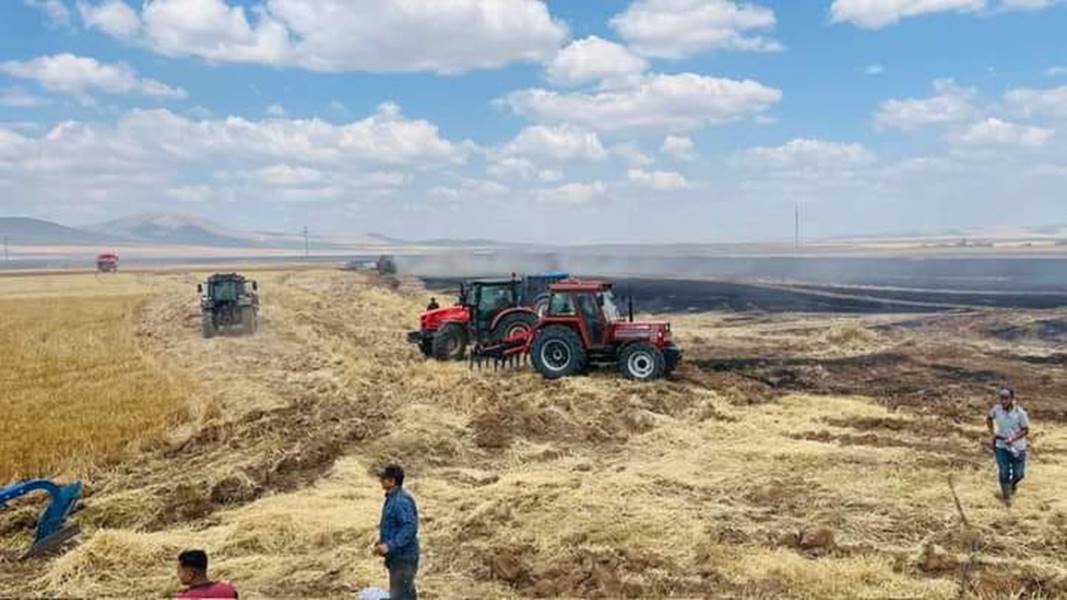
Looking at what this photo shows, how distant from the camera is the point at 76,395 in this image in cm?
1884

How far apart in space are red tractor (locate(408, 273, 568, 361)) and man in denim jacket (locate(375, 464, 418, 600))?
1533 centimetres

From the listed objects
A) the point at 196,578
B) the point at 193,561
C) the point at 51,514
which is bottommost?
the point at 51,514

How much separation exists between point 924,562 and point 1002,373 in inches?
576

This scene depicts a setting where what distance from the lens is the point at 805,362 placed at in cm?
2425

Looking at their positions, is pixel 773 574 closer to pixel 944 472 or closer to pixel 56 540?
pixel 944 472

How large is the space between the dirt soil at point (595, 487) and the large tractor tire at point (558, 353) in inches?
15.7

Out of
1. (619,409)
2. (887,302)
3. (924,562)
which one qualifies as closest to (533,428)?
(619,409)

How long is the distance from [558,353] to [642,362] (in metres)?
1.83

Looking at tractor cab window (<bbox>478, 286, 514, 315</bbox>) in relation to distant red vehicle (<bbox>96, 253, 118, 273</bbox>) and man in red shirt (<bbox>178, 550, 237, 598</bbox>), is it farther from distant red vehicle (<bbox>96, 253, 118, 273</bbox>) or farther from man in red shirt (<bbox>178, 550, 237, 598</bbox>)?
distant red vehicle (<bbox>96, 253, 118, 273</bbox>)

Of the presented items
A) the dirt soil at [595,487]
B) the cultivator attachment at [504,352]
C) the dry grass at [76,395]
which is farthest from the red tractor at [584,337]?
the dry grass at [76,395]

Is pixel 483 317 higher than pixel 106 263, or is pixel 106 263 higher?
pixel 106 263

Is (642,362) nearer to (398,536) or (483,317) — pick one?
(483,317)

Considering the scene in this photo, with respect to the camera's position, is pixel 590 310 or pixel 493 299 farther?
pixel 493 299

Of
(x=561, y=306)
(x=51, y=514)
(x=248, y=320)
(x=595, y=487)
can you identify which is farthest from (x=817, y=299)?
(x=51, y=514)
